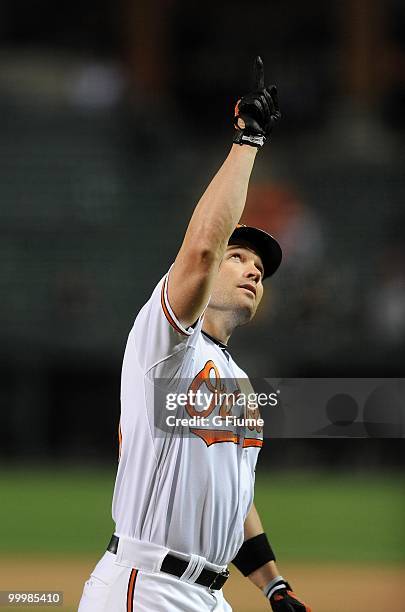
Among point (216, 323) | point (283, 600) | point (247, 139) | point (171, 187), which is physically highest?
point (171, 187)

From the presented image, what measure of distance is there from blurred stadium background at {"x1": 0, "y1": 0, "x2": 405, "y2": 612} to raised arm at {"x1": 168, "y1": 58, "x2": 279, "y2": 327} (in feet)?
15.8

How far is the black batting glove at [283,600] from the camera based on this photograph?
2.35 metres

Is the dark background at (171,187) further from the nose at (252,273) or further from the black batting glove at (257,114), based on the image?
the black batting glove at (257,114)

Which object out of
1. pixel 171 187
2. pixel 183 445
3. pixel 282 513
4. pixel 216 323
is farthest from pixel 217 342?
pixel 171 187

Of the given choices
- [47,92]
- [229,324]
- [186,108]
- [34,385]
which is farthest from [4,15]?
[229,324]

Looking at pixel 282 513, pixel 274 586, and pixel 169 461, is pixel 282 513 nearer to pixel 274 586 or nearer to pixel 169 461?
pixel 274 586

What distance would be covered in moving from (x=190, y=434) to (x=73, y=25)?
10859 mm

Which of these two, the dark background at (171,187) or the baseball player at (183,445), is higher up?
the dark background at (171,187)

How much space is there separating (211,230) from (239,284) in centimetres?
47

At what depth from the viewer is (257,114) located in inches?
75.7

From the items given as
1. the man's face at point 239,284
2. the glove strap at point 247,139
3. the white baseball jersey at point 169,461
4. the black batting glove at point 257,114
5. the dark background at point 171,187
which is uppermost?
the dark background at point 171,187

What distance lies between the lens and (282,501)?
765cm

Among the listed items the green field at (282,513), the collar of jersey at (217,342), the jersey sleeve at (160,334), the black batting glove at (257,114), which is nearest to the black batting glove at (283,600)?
the collar of jersey at (217,342)

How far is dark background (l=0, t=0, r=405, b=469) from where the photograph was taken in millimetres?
8711
